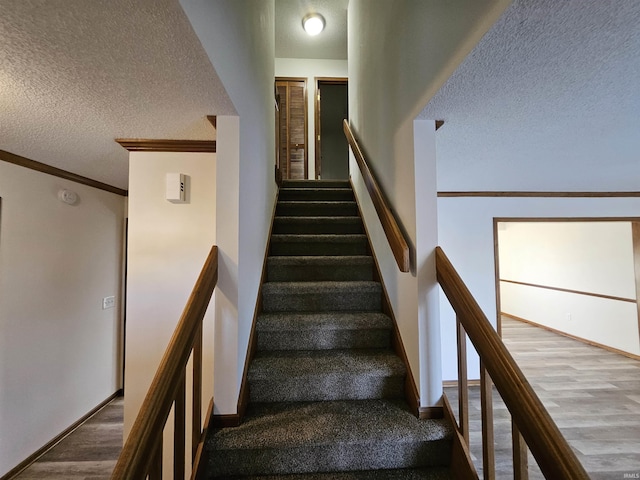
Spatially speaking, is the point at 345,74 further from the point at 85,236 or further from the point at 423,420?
the point at 423,420

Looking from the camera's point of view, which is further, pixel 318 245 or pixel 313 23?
pixel 313 23

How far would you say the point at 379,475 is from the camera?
1.18 m

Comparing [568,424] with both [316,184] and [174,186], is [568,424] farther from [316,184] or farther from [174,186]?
[174,186]

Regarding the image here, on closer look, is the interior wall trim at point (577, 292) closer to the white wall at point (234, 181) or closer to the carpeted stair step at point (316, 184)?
the carpeted stair step at point (316, 184)

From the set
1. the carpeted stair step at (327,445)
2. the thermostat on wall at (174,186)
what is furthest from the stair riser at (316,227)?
the carpeted stair step at (327,445)

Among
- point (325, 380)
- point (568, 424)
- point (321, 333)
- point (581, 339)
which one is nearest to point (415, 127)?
point (321, 333)

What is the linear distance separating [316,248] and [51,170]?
7.54 ft

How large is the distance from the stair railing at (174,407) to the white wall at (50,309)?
6.12ft

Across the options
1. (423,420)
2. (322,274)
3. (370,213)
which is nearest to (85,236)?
(322,274)

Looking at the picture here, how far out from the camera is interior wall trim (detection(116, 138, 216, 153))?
5.42 ft

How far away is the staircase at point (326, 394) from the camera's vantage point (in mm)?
1163

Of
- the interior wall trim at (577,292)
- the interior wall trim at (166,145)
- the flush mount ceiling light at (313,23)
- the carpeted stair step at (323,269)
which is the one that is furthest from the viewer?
the interior wall trim at (577,292)

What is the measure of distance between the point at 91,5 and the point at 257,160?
1134 mm

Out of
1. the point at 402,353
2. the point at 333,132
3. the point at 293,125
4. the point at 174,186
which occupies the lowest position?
the point at 402,353
